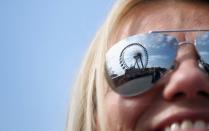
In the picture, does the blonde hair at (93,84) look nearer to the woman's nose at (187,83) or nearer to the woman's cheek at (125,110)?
the woman's cheek at (125,110)

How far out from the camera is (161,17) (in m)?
1.56

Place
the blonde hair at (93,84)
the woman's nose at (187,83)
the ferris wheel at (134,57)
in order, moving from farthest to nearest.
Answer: the blonde hair at (93,84) < the ferris wheel at (134,57) < the woman's nose at (187,83)

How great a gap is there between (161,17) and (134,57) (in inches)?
8.3

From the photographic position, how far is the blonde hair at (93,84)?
62.1 inches

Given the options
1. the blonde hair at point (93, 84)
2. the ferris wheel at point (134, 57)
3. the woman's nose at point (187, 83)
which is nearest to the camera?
the woman's nose at point (187, 83)

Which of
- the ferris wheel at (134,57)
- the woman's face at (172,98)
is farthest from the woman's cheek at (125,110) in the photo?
the ferris wheel at (134,57)

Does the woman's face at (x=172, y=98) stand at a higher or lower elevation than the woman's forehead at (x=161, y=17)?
lower

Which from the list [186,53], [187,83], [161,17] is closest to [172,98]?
[187,83]

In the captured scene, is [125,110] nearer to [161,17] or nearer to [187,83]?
[187,83]

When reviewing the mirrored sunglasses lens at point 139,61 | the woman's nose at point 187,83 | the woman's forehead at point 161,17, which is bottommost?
the woman's nose at point 187,83

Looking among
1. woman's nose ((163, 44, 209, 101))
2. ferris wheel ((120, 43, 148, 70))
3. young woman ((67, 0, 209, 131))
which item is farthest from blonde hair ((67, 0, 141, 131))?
woman's nose ((163, 44, 209, 101))

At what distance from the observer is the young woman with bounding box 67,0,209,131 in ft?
4.36

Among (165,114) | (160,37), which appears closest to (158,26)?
(160,37)

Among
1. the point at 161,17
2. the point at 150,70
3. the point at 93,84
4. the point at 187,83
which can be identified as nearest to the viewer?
the point at 187,83
